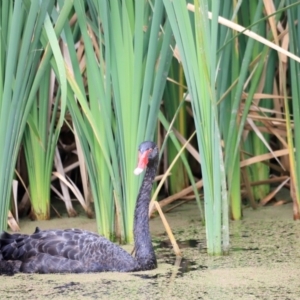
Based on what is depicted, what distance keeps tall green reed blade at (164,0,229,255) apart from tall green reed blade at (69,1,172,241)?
284mm

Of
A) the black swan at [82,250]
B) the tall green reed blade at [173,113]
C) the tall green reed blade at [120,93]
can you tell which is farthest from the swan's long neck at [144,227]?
the tall green reed blade at [173,113]

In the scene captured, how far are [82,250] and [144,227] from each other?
32 cm

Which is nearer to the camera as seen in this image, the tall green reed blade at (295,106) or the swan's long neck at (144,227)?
the swan's long neck at (144,227)

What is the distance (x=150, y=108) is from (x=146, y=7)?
498 mm

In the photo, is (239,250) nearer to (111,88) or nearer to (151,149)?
(151,149)

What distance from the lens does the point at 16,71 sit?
4238mm

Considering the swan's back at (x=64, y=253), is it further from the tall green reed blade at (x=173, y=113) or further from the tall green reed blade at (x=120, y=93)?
the tall green reed blade at (x=173, y=113)

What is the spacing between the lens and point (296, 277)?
3.67 metres

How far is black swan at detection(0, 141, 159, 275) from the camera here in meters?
4.01

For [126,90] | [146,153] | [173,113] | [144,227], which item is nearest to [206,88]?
[146,153]

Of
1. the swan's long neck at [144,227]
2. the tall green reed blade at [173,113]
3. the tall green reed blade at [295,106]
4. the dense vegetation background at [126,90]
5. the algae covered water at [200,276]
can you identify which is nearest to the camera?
the algae covered water at [200,276]

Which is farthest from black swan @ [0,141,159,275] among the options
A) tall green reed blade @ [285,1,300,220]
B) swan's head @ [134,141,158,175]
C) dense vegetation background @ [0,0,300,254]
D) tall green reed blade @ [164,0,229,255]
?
tall green reed blade @ [285,1,300,220]

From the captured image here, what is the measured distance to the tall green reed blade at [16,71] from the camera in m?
3.99

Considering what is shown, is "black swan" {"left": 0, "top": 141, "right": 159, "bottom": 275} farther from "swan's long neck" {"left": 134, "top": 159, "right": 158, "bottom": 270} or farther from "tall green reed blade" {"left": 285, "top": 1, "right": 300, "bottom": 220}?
"tall green reed blade" {"left": 285, "top": 1, "right": 300, "bottom": 220}
